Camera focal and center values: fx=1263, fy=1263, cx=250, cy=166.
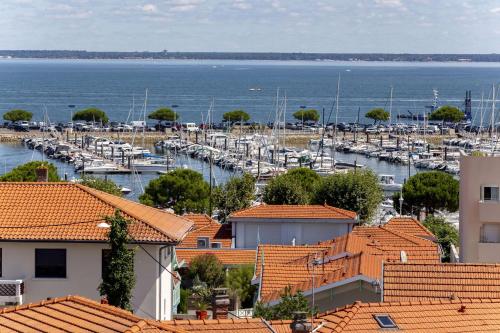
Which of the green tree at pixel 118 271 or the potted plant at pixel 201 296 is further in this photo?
the potted plant at pixel 201 296

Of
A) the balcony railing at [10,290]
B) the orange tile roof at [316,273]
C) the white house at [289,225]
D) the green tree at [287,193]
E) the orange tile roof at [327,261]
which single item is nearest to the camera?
the balcony railing at [10,290]

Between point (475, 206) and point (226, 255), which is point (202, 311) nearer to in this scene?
point (475, 206)

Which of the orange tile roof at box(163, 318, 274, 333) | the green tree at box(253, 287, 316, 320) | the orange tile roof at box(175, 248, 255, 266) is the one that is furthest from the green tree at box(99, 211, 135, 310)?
the orange tile roof at box(175, 248, 255, 266)

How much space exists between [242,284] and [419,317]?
1085 centimetres

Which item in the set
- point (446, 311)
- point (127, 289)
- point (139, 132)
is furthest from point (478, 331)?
point (139, 132)

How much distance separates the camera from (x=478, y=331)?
630 inches

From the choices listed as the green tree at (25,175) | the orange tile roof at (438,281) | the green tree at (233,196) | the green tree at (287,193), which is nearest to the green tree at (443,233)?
the green tree at (287,193)

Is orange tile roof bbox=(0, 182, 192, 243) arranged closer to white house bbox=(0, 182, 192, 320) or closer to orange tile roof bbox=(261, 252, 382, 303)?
white house bbox=(0, 182, 192, 320)

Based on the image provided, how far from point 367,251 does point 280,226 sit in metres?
10.6

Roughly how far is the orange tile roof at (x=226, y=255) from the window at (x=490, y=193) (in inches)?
224

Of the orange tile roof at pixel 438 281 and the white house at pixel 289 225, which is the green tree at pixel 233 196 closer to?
the white house at pixel 289 225

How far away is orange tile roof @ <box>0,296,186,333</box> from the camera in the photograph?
12.3 metres

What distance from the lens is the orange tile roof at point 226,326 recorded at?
593 inches

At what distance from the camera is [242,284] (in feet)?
88.0
